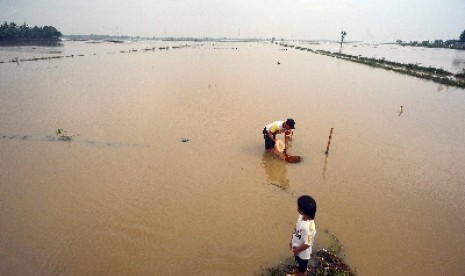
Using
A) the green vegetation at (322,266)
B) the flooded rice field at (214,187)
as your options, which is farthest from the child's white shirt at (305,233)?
the flooded rice field at (214,187)

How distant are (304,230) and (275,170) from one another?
4.40 m

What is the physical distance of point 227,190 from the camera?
689 cm

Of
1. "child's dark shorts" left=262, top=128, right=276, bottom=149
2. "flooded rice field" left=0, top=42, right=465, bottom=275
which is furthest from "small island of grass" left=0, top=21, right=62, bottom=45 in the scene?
"child's dark shorts" left=262, top=128, right=276, bottom=149

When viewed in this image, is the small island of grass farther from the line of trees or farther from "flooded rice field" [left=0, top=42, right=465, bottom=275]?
"flooded rice field" [left=0, top=42, right=465, bottom=275]

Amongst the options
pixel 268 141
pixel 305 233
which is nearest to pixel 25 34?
pixel 268 141

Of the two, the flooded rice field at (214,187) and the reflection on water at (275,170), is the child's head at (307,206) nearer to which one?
the flooded rice field at (214,187)

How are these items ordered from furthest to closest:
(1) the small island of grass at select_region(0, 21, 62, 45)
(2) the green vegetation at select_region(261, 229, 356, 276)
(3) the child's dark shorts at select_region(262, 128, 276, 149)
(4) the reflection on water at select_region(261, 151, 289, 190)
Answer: (1) the small island of grass at select_region(0, 21, 62, 45) < (3) the child's dark shorts at select_region(262, 128, 276, 149) < (4) the reflection on water at select_region(261, 151, 289, 190) < (2) the green vegetation at select_region(261, 229, 356, 276)

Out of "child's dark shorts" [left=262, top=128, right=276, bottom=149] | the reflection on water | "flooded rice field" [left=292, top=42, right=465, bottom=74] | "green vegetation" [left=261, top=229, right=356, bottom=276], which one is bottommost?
"green vegetation" [left=261, top=229, right=356, bottom=276]

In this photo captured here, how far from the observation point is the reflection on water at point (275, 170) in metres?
7.31

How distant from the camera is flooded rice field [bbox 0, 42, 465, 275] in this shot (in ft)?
16.0

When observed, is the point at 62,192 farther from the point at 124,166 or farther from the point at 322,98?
the point at 322,98

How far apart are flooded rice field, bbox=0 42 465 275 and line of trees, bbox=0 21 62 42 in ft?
232

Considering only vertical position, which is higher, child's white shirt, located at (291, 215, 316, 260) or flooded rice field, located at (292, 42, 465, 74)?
flooded rice field, located at (292, 42, 465, 74)

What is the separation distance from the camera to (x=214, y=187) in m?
7.00
